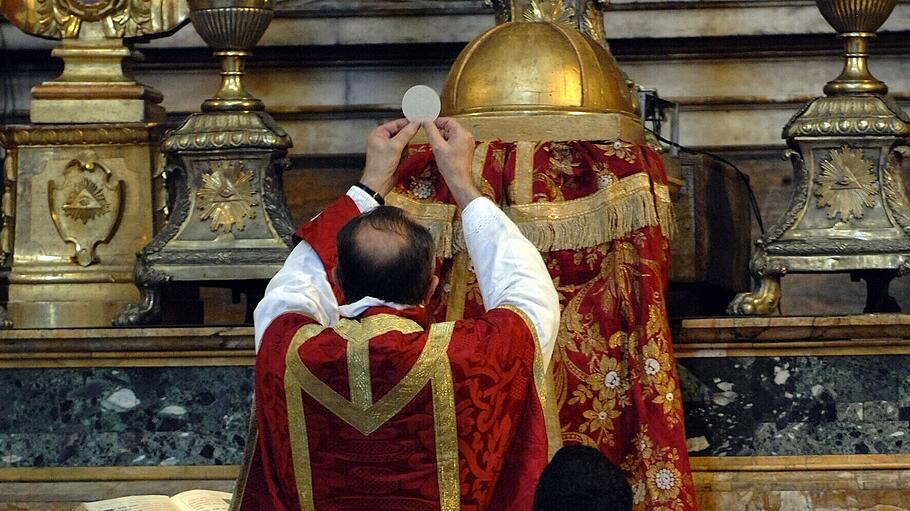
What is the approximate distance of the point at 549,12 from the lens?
6.27 metres

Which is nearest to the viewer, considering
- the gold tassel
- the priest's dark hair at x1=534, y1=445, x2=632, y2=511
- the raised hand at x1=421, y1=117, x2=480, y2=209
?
the priest's dark hair at x1=534, y1=445, x2=632, y2=511

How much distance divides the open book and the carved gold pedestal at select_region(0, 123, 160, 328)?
1.58 metres

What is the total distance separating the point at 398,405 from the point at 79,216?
8.76 ft

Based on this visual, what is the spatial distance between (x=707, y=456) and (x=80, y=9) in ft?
8.26

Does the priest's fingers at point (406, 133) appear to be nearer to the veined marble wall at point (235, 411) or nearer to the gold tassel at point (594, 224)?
the gold tassel at point (594, 224)

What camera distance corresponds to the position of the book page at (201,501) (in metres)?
5.07

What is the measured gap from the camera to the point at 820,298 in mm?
7516

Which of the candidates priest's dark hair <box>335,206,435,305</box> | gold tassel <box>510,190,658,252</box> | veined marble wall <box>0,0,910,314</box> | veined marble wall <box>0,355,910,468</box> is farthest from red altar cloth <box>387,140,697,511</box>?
veined marble wall <box>0,0,910,314</box>

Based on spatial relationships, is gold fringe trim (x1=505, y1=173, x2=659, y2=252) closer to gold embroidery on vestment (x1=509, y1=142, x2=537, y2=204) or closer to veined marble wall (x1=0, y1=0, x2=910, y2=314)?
gold embroidery on vestment (x1=509, y1=142, x2=537, y2=204)

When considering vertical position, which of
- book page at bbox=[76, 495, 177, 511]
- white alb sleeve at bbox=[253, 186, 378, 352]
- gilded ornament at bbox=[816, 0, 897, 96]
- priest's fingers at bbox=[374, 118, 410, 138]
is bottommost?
book page at bbox=[76, 495, 177, 511]

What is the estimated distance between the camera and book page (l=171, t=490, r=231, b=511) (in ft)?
16.6

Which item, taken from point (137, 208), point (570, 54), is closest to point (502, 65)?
point (570, 54)

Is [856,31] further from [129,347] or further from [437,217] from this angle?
[129,347]

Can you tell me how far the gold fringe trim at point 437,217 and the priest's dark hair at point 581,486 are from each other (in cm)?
214
